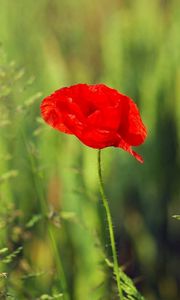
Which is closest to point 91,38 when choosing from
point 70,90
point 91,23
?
point 91,23

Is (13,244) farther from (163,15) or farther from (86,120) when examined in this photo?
(86,120)

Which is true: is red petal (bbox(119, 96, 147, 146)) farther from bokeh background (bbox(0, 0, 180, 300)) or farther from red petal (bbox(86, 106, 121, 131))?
bokeh background (bbox(0, 0, 180, 300))

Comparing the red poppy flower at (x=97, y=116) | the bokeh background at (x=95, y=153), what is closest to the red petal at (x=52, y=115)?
the red poppy flower at (x=97, y=116)

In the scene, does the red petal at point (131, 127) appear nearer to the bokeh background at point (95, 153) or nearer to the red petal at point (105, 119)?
the red petal at point (105, 119)

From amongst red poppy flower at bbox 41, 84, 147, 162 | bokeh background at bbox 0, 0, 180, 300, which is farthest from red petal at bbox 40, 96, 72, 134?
bokeh background at bbox 0, 0, 180, 300

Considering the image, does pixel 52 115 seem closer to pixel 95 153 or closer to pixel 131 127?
pixel 131 127

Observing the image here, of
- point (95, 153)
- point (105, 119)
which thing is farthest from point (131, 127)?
point (95, 153)
